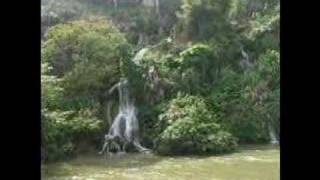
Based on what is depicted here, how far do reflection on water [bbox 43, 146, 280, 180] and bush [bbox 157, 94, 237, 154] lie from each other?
0.11m

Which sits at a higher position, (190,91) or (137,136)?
(190,91)

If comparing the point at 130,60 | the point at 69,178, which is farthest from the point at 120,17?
the point at 69,178

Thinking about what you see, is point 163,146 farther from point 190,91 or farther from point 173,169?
point 190,91

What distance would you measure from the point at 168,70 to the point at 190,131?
2.60 ft

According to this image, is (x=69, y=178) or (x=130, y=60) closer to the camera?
(x=69, y=178)

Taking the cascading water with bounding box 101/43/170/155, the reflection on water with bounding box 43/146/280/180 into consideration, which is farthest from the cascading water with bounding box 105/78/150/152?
the reflection on water with bounding box 43/146/280/180

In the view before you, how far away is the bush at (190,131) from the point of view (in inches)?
196

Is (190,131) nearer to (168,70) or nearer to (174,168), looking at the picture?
(174,168)

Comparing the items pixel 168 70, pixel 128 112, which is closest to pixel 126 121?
pixel 128 112

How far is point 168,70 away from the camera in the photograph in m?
5.38

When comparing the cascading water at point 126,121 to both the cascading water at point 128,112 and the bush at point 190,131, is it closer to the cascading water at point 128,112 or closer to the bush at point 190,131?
the cascading water at point 128,112
